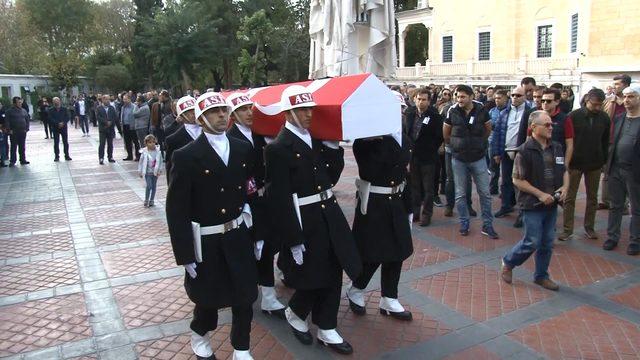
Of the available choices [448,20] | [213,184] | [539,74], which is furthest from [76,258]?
[448,20]

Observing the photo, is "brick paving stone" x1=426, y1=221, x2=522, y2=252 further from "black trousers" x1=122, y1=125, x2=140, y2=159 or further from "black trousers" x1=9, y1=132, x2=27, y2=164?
"black trousers" x1=9, y1=132, x2=27, y2=164

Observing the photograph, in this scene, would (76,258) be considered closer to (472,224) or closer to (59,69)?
(472,224)

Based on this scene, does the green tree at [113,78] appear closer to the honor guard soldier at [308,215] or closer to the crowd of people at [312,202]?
the crowd of people at [312,202]

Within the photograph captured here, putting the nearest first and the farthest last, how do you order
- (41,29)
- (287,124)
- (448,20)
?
(287,124) < (448,20) < (41,29)

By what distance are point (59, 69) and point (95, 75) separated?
27.5ft

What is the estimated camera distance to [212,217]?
3.61m

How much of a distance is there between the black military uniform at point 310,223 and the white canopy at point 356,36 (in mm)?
4971

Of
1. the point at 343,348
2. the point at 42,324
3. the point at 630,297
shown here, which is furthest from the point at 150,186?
the point at 630,297

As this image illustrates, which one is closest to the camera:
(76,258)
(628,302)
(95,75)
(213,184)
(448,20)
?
(213,184)

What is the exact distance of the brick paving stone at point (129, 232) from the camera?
7.52m

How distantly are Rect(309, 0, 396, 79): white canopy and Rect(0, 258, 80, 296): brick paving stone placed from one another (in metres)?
5.14

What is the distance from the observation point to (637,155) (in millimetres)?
6277

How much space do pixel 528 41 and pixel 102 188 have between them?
102 ft

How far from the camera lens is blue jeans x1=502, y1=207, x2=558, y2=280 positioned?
516 centimetres
